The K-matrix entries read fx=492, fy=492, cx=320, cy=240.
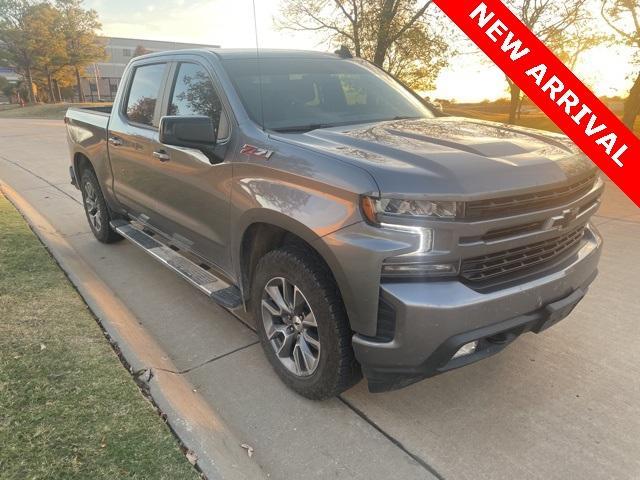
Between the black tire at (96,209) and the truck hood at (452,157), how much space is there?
338cm

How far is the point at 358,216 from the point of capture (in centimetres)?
218

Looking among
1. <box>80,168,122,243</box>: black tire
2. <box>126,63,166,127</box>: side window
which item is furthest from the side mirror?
<box>80,168,122,243</box>: black tire

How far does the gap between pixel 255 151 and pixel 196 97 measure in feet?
3.27

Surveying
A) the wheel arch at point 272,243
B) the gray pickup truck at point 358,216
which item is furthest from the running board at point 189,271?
the wheel arch at point 272,243

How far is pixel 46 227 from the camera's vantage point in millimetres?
6133

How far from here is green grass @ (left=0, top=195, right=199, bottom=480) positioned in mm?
2170

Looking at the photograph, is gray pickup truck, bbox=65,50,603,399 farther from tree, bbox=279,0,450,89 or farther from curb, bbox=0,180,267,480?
tree, bbox=279,0,450,89

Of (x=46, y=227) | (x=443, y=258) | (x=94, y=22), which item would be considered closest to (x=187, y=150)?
(x=443, y=258)

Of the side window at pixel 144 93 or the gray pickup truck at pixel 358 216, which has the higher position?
the side window at pixel 144 93

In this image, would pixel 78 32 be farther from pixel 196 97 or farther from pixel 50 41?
pixel 196 97

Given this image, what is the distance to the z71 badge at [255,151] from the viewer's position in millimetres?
2703

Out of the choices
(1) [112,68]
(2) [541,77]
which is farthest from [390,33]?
(1) [112,68]

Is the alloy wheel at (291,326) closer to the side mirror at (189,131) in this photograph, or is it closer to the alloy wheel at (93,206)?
the side mirror at (189,131)

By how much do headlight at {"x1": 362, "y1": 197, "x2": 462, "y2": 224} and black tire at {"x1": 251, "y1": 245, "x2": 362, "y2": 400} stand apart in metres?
0.49
